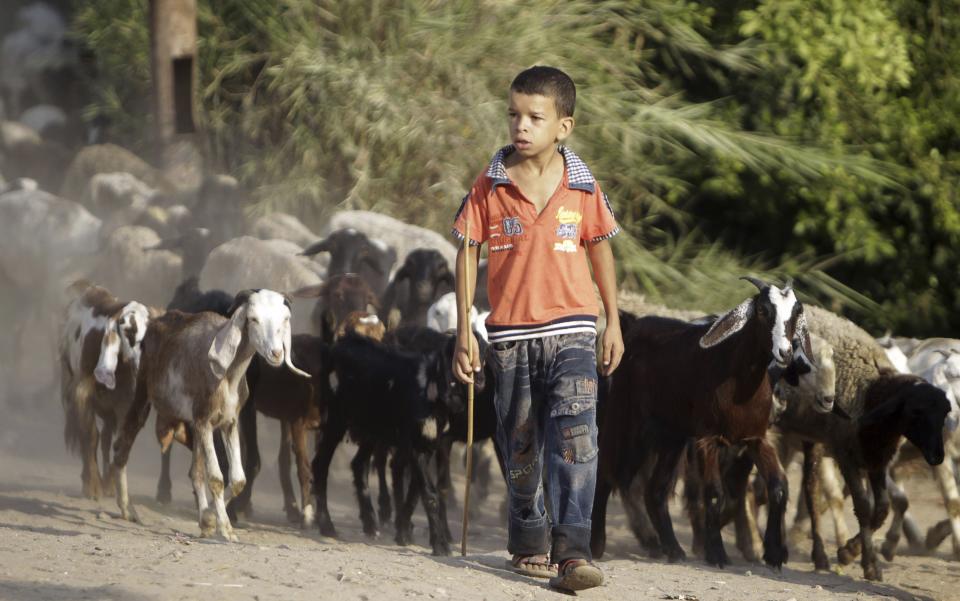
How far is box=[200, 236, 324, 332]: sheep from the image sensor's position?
43.1 feet

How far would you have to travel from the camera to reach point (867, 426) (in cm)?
879

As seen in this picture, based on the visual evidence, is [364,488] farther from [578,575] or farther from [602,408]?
[578,575]

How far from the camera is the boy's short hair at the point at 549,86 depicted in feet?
19.0

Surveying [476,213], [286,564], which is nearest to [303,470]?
[286,564]

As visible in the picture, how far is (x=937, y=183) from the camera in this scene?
52.4ft

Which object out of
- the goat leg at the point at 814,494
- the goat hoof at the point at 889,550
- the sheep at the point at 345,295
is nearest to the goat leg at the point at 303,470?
the sheep at the point at 345,295

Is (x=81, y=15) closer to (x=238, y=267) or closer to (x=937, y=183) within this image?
(x=238, y=267)

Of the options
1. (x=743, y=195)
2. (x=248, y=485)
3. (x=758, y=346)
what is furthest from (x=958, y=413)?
(x=743, y=195)

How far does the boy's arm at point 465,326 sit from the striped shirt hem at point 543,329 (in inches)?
4.3

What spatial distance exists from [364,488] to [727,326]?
2720 mm

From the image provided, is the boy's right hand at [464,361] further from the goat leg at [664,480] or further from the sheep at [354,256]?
the sheep at [354,256]

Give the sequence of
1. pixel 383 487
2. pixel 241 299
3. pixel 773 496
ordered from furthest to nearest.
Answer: pixel 383 487, pixel 241 299, pixel 773 496

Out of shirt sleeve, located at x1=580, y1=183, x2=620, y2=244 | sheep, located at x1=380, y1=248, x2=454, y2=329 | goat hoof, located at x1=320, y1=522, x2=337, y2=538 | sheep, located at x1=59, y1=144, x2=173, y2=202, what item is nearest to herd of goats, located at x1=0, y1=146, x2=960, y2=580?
goat hoof, located at x1=320, y1=522, x2=337, y2=538

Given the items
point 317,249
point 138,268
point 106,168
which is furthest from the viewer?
point 106,168
